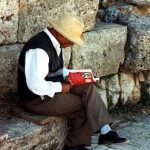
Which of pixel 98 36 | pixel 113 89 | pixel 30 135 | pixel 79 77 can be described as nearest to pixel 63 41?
pixel 79 77

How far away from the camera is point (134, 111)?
7.51 m

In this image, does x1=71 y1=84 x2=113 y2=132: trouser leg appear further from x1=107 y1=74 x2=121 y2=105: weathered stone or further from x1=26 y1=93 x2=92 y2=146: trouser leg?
x1=107 y1=74 x2=121 y2=105: weathered stone

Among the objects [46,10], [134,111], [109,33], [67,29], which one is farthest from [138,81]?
[67,29]

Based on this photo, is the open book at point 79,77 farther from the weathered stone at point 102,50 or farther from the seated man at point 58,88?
the weathered stone at point 102,50

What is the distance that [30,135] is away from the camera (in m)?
5.31

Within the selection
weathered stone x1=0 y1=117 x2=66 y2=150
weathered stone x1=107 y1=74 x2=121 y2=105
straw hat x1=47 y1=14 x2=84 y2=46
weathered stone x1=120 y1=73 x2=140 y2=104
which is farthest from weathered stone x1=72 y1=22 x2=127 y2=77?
weathered stone x1=0 y1=117 x2=66 y2=150

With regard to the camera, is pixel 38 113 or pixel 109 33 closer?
pixel 38 113

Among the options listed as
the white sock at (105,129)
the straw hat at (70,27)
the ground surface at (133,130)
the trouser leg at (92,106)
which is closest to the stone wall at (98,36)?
the ground surface at (133,130)

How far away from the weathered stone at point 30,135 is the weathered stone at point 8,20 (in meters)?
0.98

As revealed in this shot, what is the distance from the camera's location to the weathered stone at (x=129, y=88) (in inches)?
297

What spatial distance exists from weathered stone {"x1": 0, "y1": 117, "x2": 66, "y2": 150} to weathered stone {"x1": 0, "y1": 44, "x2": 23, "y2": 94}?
23.8 inches

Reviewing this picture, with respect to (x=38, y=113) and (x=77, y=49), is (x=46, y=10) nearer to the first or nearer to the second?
(x=77, y=49)

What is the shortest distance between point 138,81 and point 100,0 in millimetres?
1253

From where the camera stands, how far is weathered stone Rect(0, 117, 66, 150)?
515 cm
